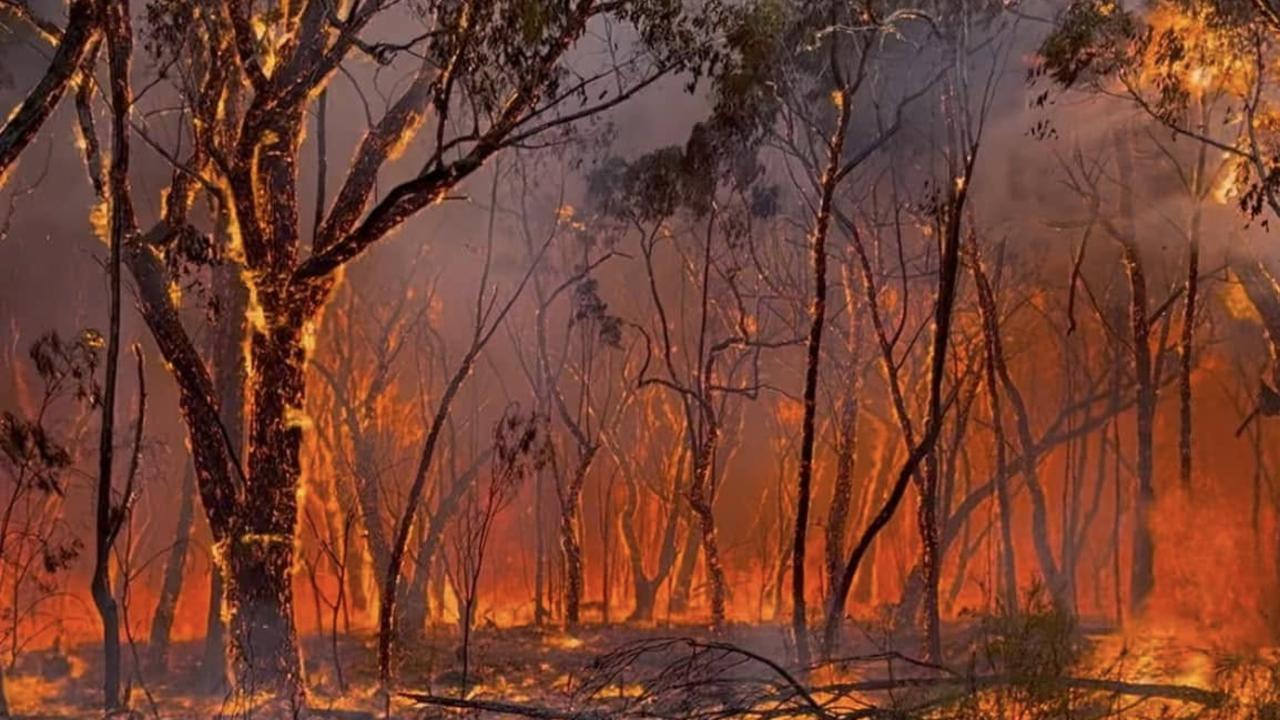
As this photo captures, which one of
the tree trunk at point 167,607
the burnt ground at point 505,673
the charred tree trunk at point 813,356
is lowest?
the burnt ground at point 505,673

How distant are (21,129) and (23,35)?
22.0ft

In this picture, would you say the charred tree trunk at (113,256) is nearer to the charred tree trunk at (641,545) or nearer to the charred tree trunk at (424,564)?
the charred tree trunk at (424,564)

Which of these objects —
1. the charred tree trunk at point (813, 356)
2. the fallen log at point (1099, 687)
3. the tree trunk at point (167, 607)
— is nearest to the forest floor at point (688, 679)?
the fallen log at point (1099, 687)

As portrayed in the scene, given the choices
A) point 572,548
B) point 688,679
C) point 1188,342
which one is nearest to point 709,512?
point 572,548

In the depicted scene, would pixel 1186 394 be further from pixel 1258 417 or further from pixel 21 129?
pixel 21 129

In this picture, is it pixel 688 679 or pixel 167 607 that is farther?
pixel 167 607

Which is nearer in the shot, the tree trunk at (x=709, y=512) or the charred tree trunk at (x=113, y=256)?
the charred tree trunk at (x=113, y=256)

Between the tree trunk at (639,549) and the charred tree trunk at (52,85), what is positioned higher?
the charred tree trunk at (52,85)

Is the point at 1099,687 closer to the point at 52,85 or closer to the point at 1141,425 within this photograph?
the point at 52,85

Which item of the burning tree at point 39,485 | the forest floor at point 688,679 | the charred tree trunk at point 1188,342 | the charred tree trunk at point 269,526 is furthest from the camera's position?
the charred tree trunk at point 1188,342

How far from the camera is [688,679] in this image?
7160mm

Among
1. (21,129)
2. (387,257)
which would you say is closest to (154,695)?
(21,129)

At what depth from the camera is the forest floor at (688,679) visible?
6.37 m

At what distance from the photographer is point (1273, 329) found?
12.9m
